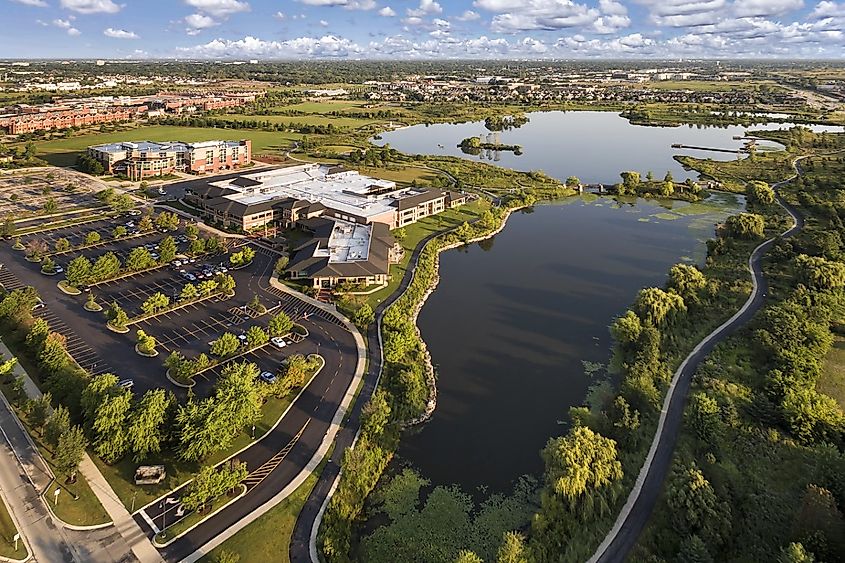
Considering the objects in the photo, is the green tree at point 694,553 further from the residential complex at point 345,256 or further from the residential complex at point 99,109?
the residential complex at point 99,109

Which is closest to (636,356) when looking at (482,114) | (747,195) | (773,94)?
(747,195)

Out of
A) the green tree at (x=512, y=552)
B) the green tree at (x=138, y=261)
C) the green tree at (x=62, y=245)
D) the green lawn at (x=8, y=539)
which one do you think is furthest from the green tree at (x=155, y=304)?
the green tree at (x=512, y=552)

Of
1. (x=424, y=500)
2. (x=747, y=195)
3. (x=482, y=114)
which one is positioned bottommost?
(x=424, y=500)

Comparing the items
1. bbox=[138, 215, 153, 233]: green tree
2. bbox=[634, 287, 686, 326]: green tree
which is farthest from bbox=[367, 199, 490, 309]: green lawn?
bbox=[138, 215, 153, 233]: green tree

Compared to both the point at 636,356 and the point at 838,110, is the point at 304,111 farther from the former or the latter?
the point at 838,110

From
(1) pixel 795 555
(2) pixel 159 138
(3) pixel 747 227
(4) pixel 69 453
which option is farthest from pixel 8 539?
(2) pixel 159 138

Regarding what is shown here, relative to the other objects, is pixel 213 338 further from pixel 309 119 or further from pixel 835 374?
pixel 309 119
